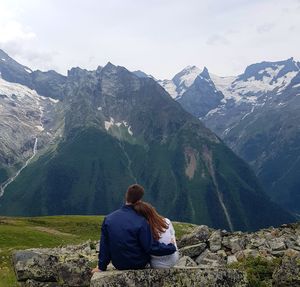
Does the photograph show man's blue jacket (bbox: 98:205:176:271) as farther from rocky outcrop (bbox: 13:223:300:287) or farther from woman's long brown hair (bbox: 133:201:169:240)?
rocky outcrop (bbox: 13:223:300:287)

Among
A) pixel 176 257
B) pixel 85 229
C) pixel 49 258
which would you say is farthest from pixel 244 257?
pixel 85 229

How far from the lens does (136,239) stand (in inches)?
620

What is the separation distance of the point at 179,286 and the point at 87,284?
1051 centimetres

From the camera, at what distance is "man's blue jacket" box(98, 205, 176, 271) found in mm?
15609

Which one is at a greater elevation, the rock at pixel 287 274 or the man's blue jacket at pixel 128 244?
the man's blue jacket at pixel 128 244

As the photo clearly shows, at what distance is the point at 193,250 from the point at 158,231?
1629 cm

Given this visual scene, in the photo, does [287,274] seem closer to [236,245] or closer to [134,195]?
[134,195]

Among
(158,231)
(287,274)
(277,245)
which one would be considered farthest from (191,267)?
(277,245)

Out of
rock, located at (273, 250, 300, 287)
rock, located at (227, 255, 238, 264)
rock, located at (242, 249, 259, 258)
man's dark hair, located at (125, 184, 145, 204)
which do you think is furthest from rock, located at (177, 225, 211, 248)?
man's dark hair, located at (125, 184, 145, 204)

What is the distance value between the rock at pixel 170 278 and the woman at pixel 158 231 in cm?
56

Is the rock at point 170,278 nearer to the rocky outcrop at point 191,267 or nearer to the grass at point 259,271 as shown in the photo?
the rocky outcrop at point 191,267

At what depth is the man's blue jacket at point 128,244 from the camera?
51.2 feet

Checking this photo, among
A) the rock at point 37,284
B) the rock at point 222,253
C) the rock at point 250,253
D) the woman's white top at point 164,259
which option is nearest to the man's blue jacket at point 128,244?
the woman's white top at point 164,259

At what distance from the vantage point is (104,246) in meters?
16.0
